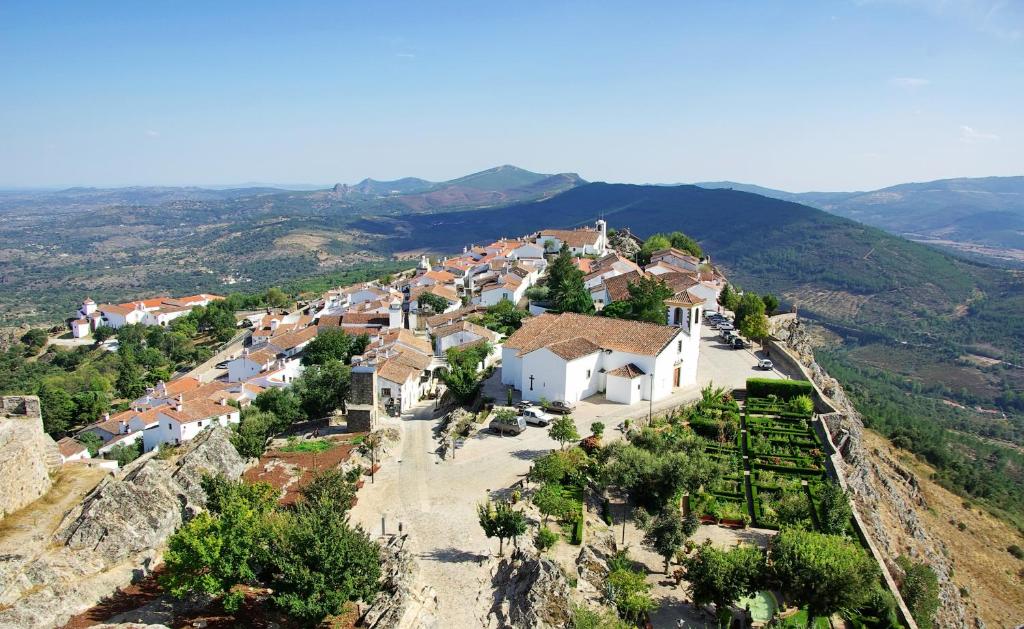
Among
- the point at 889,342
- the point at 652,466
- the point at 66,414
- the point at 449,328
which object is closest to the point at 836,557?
the point at 652,466

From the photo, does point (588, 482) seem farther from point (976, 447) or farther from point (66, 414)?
point (976, 447)

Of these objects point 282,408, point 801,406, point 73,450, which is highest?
point 801,406

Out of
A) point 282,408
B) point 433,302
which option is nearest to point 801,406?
point 282,408

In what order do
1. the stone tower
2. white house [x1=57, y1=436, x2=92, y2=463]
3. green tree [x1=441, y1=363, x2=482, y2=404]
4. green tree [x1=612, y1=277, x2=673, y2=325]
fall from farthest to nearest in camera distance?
1. green tree [x1=612, y1=277, x2=673, y2=325]
2. white house [x1=57, y1=436, x2=92, y2=463]
3. green tree [x1=441, y1=363, x2=482, y2=404]
4. the stone tower

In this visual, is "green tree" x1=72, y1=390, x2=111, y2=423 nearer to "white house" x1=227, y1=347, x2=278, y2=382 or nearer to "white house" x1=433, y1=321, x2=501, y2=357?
"white house" x1=227, y1=347, x2=278, y2=382

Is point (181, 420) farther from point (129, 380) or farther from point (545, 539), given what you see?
point (545, 539)

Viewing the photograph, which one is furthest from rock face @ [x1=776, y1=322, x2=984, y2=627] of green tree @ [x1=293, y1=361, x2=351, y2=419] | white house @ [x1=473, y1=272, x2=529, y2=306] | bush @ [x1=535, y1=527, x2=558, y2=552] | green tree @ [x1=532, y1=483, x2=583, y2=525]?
white house @ [x1=473, y1=272, x2=529, y2=306]
